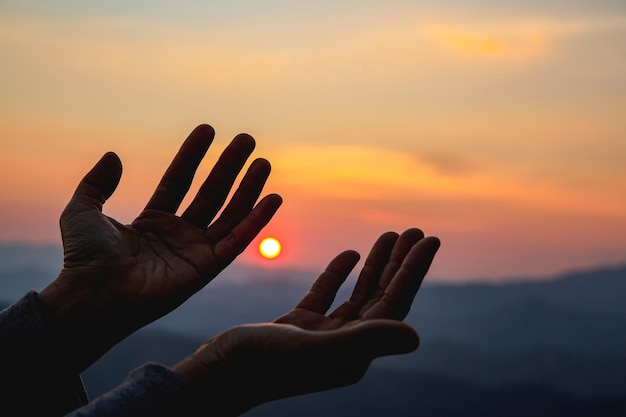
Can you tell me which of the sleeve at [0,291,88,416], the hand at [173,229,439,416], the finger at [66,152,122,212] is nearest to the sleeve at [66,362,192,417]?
the hand at [173,229,439,416]

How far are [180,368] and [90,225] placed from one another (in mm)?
1520

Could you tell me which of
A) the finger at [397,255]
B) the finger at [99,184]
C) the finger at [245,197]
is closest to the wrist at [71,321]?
the finger at [99,184]

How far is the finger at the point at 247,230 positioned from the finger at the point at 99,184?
0.82m

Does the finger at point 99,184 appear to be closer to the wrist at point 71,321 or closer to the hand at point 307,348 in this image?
the wrist at point 71,321

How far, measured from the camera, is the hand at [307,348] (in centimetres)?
340

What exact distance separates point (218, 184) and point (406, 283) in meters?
1.65

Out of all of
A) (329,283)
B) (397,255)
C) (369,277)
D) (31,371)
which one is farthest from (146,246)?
(397,255)

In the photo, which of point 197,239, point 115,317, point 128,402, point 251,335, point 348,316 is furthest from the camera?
point 197,239

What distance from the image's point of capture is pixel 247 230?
5.13 meters

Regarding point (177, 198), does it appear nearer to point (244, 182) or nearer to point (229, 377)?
point (244, 182)

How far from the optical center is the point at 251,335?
367 cm

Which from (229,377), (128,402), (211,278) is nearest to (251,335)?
(229,377)

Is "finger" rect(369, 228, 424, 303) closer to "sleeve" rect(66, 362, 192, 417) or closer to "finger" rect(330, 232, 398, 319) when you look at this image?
"finger" rect(330, 232, 398, 319)

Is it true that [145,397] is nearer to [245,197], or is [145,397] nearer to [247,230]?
[247,230]
